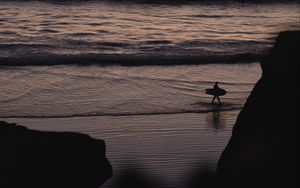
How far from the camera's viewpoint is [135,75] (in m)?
16.7

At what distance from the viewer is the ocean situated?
9.80 m

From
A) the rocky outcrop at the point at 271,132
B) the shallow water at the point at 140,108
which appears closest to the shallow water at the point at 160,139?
the shallow water at the point at 140,108

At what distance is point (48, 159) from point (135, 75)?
1003cm

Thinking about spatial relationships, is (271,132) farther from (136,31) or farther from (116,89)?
(136,31)

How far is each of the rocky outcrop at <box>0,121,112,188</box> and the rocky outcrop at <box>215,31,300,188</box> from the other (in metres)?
2.31

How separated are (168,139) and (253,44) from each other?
14.3 m

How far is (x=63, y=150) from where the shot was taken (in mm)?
6934

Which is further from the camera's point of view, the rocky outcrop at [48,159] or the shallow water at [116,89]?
the shallow water at [116,89]

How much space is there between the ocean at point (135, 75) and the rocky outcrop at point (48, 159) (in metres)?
0.64

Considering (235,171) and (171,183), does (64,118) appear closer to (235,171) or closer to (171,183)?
(171,183)

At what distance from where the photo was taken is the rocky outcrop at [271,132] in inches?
162

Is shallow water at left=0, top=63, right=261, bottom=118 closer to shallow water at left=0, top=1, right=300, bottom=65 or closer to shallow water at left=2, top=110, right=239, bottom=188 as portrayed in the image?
shallow water at left=2, top=110, right=239, bottom=188

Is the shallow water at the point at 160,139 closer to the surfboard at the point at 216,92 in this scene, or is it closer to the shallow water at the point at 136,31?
the surfboard at the point at 216,92

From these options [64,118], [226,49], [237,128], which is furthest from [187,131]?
[226,49]
